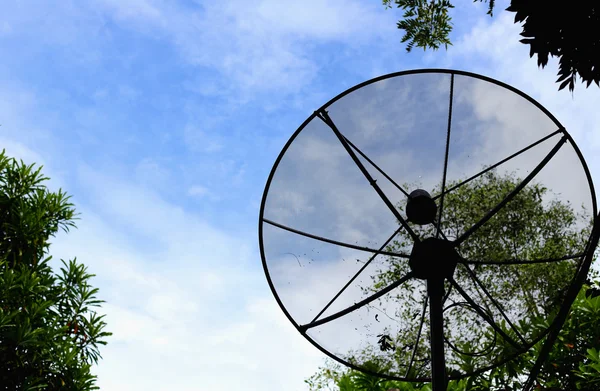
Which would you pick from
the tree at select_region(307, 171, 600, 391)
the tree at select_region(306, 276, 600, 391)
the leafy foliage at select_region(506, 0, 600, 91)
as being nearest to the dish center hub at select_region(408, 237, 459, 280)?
the tree at select_region(307, 171, 600, 391)

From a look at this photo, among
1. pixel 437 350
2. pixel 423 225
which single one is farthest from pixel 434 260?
pixel 423 225

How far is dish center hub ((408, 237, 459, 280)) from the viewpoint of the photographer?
1.92 m

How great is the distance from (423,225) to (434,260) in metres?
0.75

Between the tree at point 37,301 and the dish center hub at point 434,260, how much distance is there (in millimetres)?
4815

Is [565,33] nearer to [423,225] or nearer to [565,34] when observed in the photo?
[565,34]

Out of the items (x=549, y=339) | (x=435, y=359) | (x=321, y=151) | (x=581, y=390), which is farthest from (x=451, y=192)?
(x=581, y=390)

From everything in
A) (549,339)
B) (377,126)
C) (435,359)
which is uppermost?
(377,126)

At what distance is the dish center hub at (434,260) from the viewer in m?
1.92

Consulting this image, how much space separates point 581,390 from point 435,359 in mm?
4241

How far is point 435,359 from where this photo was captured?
5.80 ft

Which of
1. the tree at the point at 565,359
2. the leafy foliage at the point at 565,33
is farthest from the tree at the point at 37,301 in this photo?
the leafy foliage at the point at 565,33

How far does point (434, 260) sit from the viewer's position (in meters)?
1.93

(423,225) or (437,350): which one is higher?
(423,225)

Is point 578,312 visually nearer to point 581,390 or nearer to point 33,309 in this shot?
point 581,390
